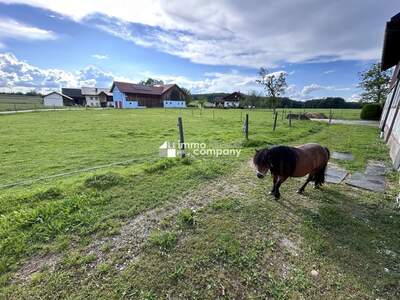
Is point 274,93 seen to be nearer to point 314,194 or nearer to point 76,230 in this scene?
point 314,194

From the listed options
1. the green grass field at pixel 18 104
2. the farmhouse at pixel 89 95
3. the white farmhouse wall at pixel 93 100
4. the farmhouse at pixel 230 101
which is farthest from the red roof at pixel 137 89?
the farmhouse at pixel 230 101

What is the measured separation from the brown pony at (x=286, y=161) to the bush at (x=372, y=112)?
23969 mm

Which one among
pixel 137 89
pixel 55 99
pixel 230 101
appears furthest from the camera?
pixel 230 101

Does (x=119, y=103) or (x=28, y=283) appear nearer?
(x=28, y=283)

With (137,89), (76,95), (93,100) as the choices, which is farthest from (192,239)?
(76,95)

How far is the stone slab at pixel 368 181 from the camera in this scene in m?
4.06

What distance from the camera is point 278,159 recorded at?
322cm

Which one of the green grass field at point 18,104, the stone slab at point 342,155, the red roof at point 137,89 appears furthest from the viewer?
the red roof at point 137,89

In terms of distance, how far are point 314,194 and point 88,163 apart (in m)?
5.84

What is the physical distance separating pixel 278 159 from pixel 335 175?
255 centimetres

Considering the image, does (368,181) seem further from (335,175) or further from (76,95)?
(76,95)

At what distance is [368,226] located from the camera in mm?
2855

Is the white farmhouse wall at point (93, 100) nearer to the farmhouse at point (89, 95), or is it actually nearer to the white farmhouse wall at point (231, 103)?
the farmhouse at point (89, 95)

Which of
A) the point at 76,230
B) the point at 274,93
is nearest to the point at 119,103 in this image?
the point at 274,93
